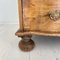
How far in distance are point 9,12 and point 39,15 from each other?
46 cm

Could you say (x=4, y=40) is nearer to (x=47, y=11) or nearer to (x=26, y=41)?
(x=26, y=41)

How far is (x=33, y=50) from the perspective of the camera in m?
1.06

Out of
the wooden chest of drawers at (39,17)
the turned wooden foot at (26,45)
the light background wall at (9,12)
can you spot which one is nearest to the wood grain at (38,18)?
the wooden chest of drawers at (39,17)

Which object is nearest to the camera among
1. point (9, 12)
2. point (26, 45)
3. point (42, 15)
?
point (42, 15)

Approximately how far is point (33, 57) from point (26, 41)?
0.11 m

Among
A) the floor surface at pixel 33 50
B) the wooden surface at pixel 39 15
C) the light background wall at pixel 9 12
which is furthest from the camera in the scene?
the light background wall at pixel 9 12

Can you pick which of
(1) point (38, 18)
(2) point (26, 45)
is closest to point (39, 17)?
(1) point (38, 18)

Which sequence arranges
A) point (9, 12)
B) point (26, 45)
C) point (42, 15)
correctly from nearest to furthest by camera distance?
point (42, 15), point (26, 45), point (9, 12)

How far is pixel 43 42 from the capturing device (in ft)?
3.68

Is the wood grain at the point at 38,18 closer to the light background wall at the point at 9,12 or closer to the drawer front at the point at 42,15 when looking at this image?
the drawer front at the point at 42,15

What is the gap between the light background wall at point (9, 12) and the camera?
1288mm

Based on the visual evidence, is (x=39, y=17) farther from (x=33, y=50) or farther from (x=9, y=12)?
(x=9, y=12)

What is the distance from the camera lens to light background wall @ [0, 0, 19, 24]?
4.23 feet

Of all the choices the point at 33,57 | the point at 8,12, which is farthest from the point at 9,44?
the point at 8,12
